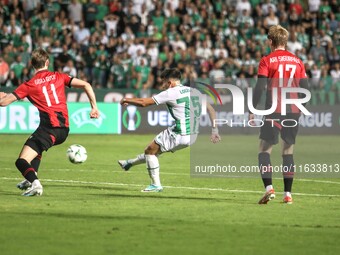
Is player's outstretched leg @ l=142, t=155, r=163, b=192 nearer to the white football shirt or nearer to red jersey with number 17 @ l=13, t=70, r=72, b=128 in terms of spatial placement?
the white football shirt

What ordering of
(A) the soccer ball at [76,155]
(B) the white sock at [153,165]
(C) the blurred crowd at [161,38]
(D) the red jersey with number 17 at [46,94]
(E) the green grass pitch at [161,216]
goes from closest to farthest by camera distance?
(E) the green grass pitch at [161,216] → (D) the red jersey with number 17 at [46,94] → (B) the white sock at [153,165] → (A) the soccer ball at [76,155] → (C) the blurred crowd at [161,38]

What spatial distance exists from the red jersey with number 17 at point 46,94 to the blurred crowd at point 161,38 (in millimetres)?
15191

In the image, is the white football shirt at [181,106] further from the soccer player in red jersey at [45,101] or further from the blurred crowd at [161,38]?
the blurred crowd at [161,38]

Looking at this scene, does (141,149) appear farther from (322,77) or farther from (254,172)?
(322,77)

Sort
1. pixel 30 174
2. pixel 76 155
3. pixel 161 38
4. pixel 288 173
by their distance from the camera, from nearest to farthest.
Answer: pixel 288 173 → pixel 30 174 → pixel 76 155 → pixel 161 38

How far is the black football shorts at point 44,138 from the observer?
43.1ft

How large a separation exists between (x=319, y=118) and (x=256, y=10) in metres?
6.48

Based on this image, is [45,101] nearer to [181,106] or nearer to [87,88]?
[87,88]

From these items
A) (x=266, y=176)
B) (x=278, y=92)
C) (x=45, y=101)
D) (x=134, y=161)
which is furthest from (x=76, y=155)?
(x=278, y=92)

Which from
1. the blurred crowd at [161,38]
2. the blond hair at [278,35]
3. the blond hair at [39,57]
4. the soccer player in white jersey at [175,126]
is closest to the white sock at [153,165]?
the soccer player in white jersey at [175,126]

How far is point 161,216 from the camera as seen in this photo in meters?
11.1

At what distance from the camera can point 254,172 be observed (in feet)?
62.4

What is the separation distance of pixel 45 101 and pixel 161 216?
122 inches

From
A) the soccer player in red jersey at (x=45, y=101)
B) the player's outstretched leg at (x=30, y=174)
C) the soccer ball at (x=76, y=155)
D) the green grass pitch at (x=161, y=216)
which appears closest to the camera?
the green grass pitch at (x=161, y=216)
